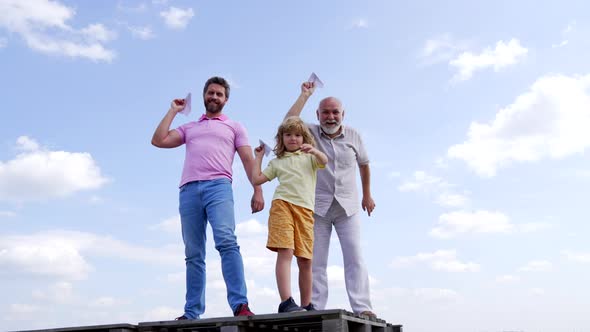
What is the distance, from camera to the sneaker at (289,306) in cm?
602

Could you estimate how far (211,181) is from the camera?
6.92 m

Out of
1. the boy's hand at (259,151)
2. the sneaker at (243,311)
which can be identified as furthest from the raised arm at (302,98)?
the sneaker at (243,311)

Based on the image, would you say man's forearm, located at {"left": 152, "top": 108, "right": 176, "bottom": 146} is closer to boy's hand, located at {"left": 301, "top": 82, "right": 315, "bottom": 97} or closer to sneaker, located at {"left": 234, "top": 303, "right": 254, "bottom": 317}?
boy's hand, located at {"left": 301, "top": 82, "right": 315, "bottom": 97}

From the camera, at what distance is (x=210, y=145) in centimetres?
708

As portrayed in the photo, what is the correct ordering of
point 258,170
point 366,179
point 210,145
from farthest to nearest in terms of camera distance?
point 366,179 < point 210,145 < point 258,170

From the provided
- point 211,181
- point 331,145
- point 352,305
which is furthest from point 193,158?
point 352,305

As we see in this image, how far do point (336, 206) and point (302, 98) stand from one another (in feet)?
3.94

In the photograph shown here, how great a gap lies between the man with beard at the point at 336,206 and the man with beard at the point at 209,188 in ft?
2.28

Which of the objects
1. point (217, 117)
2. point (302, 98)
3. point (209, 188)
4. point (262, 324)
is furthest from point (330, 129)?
point (262, 324)

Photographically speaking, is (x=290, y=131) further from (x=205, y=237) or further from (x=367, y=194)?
(x=367, y=194)

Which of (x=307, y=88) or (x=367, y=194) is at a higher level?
(x=307, y=88)

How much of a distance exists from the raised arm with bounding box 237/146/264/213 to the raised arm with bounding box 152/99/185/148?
26.6 inches

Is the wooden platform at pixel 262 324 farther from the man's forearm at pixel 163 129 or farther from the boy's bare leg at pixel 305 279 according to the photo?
the man's forearm at pixel 163 129

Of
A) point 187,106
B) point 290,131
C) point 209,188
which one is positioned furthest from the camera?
point 187,106
